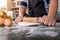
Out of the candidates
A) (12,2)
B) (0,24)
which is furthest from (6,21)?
(12,2)

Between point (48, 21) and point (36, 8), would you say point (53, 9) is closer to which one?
point (48, 21)

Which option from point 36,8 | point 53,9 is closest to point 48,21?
point 53,9

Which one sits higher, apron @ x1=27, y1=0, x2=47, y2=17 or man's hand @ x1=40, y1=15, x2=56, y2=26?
apron @ x1=27, y1=0, x2=47, y2=17

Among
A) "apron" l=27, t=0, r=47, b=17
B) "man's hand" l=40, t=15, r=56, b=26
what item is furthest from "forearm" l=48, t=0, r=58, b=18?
"apron" l=27, t=0, r=47, b=17

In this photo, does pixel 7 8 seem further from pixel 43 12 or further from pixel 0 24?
pixel 0 24

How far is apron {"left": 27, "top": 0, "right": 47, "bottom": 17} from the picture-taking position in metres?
1.68

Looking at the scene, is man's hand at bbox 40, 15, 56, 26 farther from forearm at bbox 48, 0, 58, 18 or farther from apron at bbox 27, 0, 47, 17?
apron at bbox 27, 0, 47, 17

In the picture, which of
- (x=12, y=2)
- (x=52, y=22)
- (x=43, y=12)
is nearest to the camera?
Answer: (x=52, y=22)

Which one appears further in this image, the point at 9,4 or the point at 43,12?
the point at 9,4

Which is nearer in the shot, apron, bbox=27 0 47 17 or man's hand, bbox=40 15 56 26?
man's hand, bbox=40 15 56 26

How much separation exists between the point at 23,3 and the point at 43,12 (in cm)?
27

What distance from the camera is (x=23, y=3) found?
5.85ft

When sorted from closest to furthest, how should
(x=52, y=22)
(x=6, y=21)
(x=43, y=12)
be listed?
(x=6, y=21) < (x=52, y=22) < (x=43, y=12)

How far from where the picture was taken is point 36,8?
68.0 inches
